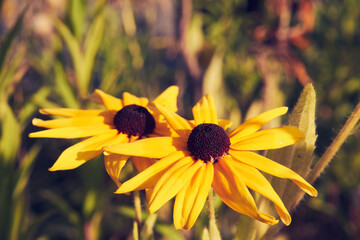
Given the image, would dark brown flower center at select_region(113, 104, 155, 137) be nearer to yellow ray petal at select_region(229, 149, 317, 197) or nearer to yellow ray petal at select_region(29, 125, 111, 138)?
yellow ray petal at select_region(29, 125, 111, 138)

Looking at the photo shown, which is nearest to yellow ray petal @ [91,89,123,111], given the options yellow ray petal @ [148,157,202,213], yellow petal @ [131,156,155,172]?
yellow petal @ [131,156,155,172]

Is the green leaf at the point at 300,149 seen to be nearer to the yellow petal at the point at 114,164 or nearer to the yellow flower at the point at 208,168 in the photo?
the yellow flower at the point at 208,168

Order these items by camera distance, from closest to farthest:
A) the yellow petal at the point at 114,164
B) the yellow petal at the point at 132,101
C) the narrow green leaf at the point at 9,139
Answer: the yellow petal at the point at 114,164 < the yellow petal at the point at 132,101 < the narrow green leaf at the point at 9,139

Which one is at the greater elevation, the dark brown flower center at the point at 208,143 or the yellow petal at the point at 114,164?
the yellow petal at the point at 114,164

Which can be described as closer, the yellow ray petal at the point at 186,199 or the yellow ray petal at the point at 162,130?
the yellow ray petal at the point at 186,199

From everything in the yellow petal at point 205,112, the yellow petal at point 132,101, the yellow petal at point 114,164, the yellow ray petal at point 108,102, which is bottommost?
the yellow petal at point 205,112

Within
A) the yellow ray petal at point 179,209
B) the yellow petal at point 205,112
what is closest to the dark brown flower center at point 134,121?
the yellow petal at point 205,112

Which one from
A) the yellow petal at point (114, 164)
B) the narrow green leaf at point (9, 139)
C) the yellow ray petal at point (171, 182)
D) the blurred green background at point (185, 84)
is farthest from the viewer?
the blurred green background at point (185, 84)

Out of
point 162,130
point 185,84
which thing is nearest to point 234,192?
point 162,130
